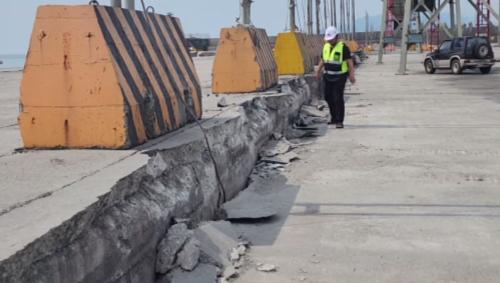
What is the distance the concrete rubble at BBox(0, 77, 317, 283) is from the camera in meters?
3.11

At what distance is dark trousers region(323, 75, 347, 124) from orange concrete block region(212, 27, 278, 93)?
50.1 inches

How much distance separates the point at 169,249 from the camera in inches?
174

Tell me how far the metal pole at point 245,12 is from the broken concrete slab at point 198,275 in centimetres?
850

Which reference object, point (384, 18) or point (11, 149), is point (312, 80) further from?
point (384, 18)

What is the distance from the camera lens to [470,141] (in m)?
A: 10.1

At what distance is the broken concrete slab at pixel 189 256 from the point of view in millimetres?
4434

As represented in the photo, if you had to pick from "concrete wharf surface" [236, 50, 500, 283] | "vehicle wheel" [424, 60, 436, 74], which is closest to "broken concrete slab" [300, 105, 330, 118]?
"concrete wharf surface" [236, 50, 500, 283]

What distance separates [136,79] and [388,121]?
26.4 ft

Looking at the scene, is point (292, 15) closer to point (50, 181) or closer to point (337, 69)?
point (337, 69)

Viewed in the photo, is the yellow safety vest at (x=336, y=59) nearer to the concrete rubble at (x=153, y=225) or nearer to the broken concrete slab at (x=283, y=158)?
the broken concrete slab at (x=283, y=158)

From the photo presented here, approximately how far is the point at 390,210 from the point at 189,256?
2.59 metres

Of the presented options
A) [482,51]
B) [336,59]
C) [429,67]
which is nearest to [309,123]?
[336,59]

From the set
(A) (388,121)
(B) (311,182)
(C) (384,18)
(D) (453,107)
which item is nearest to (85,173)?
(B) (311,182)

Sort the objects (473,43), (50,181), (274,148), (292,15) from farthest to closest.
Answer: (473,43)
(292,15)
(274,148)
(50,181)
